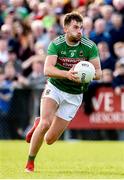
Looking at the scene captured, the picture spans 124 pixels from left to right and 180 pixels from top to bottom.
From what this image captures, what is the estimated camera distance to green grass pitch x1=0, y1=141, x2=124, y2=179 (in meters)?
10.3

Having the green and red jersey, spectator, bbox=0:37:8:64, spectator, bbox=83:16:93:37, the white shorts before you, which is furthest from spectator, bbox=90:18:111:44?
the green and red jersey

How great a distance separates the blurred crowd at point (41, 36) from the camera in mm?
18203

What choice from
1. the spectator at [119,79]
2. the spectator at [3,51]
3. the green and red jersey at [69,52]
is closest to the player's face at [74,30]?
the green and red jersey at [69,52]

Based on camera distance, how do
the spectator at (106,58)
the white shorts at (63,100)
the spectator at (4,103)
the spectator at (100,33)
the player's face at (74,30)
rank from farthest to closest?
the spectator at (4,103) < the spectator at (100,33) < the spectator at (106,58) < the white shorts at (63,100) < the player's face at (74,30)

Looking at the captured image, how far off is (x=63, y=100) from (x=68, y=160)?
3.04 m

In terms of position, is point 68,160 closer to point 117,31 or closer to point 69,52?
point 69,52

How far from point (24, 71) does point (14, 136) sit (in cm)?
170

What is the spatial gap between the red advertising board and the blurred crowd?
0.28 meters

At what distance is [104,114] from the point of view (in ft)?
61.0

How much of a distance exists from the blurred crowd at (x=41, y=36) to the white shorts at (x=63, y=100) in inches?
265

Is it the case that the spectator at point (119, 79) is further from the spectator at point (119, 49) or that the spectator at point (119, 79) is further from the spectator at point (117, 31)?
the spectator at point (117, 31)

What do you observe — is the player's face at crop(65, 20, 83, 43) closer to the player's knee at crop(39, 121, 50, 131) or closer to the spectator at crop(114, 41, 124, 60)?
the player's knee at crop(39, 121, 50, 131)

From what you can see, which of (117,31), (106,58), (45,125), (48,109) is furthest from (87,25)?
(45,125)

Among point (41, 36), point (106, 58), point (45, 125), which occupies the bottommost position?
point (106, 58)
